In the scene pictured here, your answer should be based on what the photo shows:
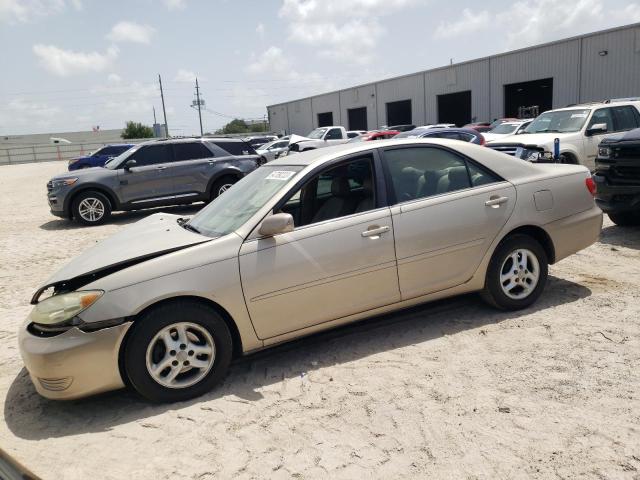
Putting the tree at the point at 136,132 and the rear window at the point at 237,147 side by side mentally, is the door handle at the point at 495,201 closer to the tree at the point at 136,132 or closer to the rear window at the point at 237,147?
the rear window at the point at 237,147

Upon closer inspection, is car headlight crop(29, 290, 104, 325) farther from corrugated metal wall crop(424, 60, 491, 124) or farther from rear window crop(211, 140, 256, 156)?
corrugated metal wall crop(424, 60, 491, 124)

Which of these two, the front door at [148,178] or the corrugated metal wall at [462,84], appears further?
the corrugated metal wall at [462,84]

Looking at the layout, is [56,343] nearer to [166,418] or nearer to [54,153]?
[166,418]

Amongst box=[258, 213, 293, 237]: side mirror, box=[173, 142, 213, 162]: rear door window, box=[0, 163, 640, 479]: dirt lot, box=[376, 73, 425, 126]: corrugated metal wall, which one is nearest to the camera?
box=[0, 163, 640, 479]: dirt lot

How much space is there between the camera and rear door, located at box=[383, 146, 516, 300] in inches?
163

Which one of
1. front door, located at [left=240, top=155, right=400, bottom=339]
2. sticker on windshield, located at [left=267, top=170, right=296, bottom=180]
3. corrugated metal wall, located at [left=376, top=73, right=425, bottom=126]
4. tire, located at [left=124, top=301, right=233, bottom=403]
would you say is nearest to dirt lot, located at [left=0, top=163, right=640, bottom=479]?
tire, located at [left=124, top=301, right=233, bottom=403]

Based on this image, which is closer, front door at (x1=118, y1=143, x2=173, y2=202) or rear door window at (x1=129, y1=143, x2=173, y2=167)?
front door at (x1=118, y1=143, x2=173, y2=202)

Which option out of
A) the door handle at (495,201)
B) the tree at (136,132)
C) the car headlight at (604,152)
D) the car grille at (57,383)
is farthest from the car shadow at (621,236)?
the tree at (136,132)

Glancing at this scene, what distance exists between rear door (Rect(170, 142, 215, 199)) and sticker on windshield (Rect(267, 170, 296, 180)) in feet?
26.9

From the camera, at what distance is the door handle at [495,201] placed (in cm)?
443

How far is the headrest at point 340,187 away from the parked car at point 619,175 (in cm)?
457

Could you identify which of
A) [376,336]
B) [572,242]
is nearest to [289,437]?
[376,336]

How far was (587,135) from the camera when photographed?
35.7ft

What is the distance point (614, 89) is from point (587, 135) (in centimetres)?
1760
